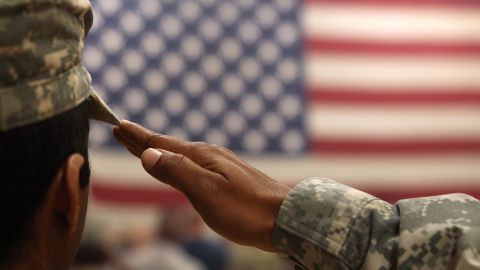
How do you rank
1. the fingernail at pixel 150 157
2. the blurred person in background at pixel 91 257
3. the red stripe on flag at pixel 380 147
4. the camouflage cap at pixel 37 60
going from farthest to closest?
the red stripe on flag at pixel 380 147 < the blurred person in background at pixel 91 257 < the fingernail at pixel 150 157 < the camouflage cap at pixel 37 60

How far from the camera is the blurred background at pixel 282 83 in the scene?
3887 mm

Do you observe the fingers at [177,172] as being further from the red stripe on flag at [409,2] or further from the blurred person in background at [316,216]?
the red stripe on flag at [409,2]

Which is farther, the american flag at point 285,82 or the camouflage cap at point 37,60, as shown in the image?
the american flag at point 285,82

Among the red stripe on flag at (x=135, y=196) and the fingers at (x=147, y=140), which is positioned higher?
the fingers at (x=147, y=140)

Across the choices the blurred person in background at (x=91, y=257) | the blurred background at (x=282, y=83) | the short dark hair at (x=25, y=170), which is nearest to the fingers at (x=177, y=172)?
the short dark hair at (x=25, y=170)

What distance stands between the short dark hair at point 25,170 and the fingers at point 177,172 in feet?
0.35

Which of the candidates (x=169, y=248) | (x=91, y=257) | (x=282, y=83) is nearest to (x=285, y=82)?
(x=282, y=83)

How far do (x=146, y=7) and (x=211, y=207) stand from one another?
10.7ft

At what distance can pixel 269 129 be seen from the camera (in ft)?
13.0

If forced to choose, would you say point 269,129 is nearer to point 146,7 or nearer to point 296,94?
point 296,94

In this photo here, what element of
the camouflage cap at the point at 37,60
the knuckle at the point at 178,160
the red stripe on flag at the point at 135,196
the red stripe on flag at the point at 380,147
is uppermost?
the camouflage cap at the point at 37,60

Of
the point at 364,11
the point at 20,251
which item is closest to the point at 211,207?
the point at 20,251

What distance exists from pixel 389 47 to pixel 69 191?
11.7 ft

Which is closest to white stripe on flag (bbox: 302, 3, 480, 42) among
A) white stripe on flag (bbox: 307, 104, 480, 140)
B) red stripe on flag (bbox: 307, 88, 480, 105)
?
red stripe on flag (bbox: 307, 88, 480, 105)
